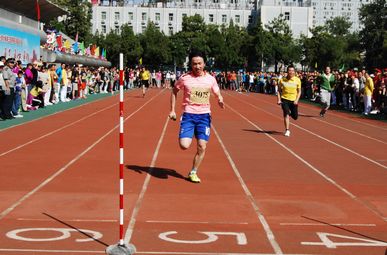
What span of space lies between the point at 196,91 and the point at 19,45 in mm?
22630

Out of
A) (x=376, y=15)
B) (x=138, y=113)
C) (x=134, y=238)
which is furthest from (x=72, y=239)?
(x=376, y=15)

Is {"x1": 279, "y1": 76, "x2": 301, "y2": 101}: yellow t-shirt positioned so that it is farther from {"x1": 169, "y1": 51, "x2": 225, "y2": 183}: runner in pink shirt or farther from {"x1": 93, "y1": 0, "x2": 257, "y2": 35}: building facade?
{"x1": 93, "y1": 0, "x2": 257, "y2": 35}: building facade

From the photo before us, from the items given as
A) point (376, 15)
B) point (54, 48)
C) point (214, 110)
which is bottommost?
point (214, 110)

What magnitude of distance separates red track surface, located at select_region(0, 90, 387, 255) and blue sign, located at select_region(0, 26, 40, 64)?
12608mm

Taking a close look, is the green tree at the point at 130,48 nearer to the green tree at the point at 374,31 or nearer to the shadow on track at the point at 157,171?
the green tree at the point at 374,31

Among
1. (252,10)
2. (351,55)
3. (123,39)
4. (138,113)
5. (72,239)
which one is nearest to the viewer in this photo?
(72,239)

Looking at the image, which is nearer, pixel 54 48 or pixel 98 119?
pixel 98 119

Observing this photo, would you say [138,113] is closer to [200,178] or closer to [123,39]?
[200,178]

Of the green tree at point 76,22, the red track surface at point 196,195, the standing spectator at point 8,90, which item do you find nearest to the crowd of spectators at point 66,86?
the standing spectator at point 8,90

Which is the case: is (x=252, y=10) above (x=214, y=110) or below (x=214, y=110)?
above

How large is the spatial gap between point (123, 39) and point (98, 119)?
8108 centimetres

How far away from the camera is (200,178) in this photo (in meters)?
10.0

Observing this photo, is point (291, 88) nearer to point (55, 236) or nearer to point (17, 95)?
point (17, 95)

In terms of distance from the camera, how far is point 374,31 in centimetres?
10300
